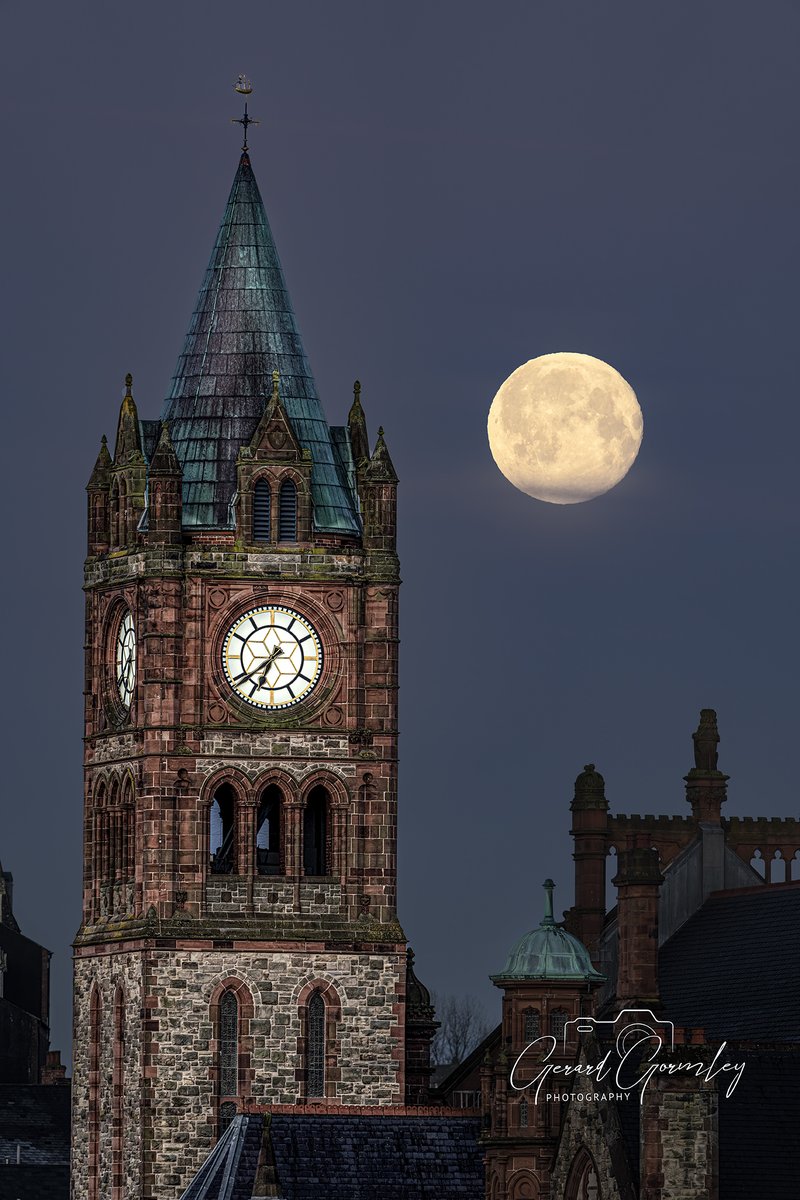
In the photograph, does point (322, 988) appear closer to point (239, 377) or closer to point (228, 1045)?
point (228, 1045)

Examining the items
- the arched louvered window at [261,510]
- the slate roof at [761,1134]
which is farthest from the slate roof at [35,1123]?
the slate roof at [761,1134]

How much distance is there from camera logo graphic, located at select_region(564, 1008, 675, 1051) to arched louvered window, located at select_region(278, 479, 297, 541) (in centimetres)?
2010

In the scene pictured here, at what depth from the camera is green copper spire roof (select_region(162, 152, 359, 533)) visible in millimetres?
148625

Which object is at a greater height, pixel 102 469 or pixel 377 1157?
pixel 102 469

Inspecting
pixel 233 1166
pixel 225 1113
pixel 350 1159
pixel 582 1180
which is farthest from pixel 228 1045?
pixel 582 1180

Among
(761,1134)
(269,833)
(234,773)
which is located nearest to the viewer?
(761,1134)

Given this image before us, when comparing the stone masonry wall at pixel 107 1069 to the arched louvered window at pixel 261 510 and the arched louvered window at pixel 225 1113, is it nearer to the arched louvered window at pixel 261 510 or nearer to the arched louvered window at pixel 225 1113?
the arched louvered window at pixel 225 1113

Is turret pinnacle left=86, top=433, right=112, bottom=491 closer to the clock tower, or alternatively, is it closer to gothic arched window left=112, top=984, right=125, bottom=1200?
the clock tower

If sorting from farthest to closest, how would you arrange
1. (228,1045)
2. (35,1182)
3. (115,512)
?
(35,1182), (115,512), (228,1045)

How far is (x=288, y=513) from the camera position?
148 meters

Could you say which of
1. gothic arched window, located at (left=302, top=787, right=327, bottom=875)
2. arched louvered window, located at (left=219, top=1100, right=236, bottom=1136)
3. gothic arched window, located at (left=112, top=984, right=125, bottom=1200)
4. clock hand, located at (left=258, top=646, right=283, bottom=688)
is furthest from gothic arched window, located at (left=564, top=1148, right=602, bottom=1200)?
clock hand, located at (left=258, top=646, right=283, bottom=688)

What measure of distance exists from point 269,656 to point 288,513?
4.65 metres

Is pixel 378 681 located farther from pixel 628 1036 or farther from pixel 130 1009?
pixel 628 1036

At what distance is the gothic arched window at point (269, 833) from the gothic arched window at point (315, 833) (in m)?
0.94
